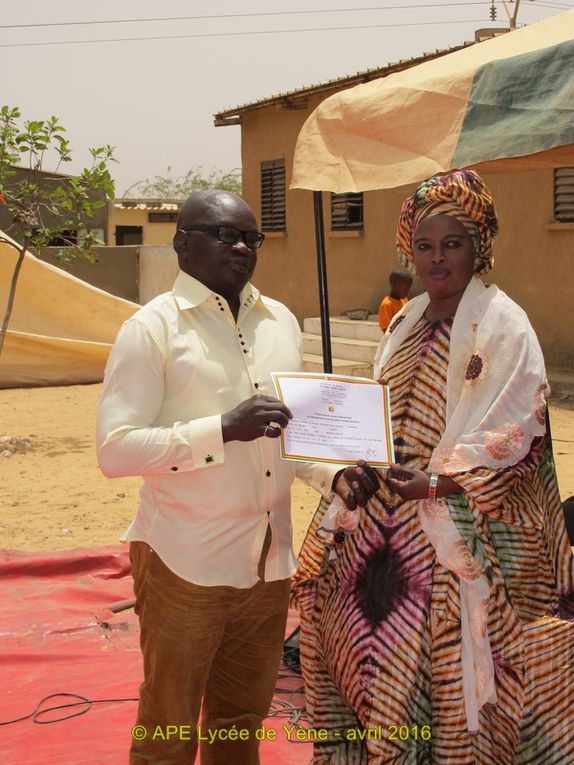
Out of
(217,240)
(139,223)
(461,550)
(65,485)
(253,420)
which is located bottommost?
(65,485)

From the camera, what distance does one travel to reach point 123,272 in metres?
20.5

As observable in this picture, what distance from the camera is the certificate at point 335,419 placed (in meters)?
2.60

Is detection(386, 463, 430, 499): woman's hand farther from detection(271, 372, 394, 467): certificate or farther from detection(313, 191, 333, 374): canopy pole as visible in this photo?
detection(313, 191, 333, 374): canopy pole

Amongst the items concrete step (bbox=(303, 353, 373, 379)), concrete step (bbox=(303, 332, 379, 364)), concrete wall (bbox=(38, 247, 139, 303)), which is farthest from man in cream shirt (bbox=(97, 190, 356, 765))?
concrete wall (bbox=(38, 247, 139, 303))

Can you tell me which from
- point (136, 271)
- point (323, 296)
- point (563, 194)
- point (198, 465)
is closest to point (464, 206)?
point (198, 465)

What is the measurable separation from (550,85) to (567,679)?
85.3 inches

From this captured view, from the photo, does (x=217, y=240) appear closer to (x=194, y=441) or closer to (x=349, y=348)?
(x=194, y=441)

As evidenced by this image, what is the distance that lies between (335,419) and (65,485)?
18.5 ft

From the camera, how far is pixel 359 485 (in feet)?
9.19

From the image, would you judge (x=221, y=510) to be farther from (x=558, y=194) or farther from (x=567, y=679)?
(x=558, y=194)

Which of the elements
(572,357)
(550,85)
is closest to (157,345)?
(550,85)

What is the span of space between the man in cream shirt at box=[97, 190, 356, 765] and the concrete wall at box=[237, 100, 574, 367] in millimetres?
9285

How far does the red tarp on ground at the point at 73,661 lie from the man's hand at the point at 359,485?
1.25 metres

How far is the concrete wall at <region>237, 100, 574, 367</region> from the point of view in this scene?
11.4 metres
